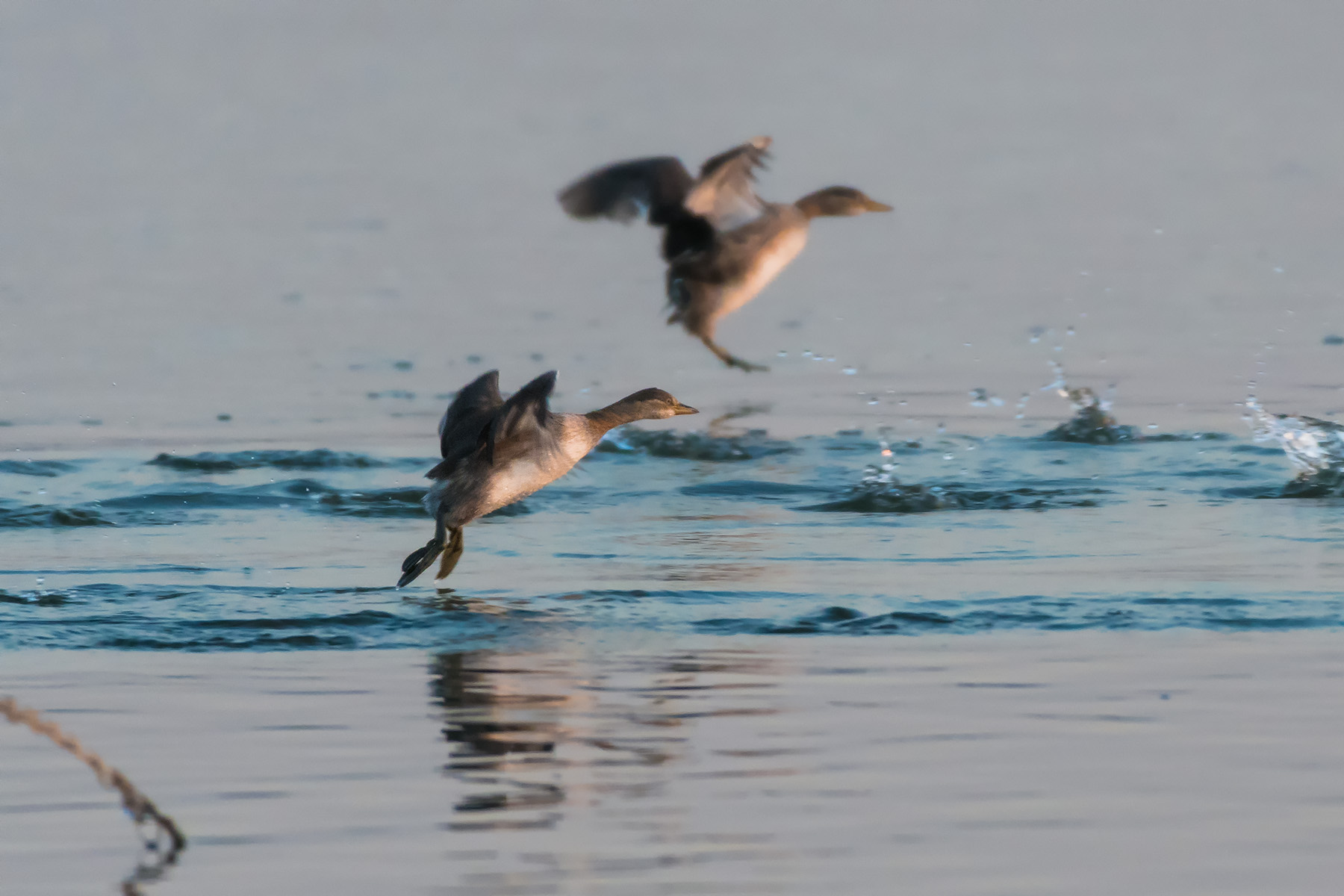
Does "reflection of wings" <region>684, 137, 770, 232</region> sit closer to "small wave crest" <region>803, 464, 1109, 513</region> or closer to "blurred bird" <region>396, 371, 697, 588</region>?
"small wave crest" <region>803, 464, 1109, 513</region>

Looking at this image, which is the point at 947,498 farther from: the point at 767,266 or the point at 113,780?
the point at 113,780

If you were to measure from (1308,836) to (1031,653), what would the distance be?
79.0 inches

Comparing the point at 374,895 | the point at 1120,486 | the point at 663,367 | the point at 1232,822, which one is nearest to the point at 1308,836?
the point at 1232,822

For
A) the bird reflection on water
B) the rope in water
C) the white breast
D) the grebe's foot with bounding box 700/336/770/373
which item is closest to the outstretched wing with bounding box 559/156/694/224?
the white breast

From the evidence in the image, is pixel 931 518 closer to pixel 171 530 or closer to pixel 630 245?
pixel 171 530

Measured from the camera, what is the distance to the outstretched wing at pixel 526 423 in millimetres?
7711

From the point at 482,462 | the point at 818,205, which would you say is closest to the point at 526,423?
the point at 482,462

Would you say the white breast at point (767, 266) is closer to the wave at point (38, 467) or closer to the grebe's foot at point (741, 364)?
the grebe's foot at point (741, 364)

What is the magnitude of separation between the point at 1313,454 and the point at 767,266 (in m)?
4.68

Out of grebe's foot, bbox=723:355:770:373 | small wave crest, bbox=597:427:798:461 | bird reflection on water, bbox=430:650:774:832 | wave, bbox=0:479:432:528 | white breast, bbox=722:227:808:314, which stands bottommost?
bird reflection on water, bbox=430:650:774:832

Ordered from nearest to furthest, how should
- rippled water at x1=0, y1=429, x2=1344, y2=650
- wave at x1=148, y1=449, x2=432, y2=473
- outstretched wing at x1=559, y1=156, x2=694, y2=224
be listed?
rippled water at x1=0, y1=429, x2=1344, y2=650 < wave at x1=148, y1=449, x2=432, y2=473 < outstretched wing at x1=559, y1=156, x2=694, y2=224

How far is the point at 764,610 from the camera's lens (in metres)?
7.62

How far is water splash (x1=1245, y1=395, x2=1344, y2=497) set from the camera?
10312mm

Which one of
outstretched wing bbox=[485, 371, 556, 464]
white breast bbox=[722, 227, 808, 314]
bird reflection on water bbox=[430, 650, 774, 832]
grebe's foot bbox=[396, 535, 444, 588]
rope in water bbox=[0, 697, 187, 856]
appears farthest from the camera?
white breast bbox=[722, 227, 808, 314]
